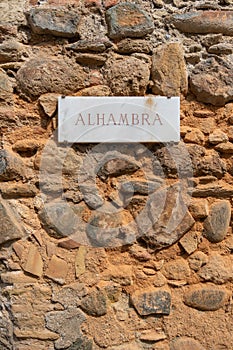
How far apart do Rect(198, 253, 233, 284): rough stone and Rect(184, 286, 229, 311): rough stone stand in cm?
4

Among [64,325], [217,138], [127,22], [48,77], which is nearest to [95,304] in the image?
[64,325]

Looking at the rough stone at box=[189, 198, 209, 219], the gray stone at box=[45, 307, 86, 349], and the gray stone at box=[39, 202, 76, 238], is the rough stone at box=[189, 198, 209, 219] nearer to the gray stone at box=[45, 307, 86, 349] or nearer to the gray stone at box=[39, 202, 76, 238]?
the gray stone at box=[39, 202, 76, 238]

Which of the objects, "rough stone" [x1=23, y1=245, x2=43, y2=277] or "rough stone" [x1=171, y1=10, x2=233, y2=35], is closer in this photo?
"rough stone" [x1=23, y1=245, x2=43, y2=277]

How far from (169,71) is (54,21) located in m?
0.55

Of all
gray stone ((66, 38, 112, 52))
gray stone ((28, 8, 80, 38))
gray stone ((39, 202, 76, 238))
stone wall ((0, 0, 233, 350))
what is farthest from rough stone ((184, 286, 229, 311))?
gray stone ((28, 8, 80, 38))

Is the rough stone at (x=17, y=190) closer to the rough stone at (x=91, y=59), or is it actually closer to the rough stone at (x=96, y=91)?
the rough stone at (x=96, y=91)

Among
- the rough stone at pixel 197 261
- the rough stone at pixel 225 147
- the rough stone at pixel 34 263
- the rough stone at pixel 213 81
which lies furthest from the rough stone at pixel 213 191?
the rough stone at pixel 34 263

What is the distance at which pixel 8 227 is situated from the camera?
194cm

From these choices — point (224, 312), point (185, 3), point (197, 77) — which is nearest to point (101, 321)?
point (224, 312)

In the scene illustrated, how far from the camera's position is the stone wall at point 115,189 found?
6.40 ft

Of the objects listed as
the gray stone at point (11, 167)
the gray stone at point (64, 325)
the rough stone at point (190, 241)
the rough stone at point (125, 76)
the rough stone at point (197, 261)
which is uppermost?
the rough stone at point (125, 76)

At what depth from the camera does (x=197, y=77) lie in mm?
2053

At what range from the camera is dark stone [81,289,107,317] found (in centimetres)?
195

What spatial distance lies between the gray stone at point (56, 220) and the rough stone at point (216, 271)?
599 mm
